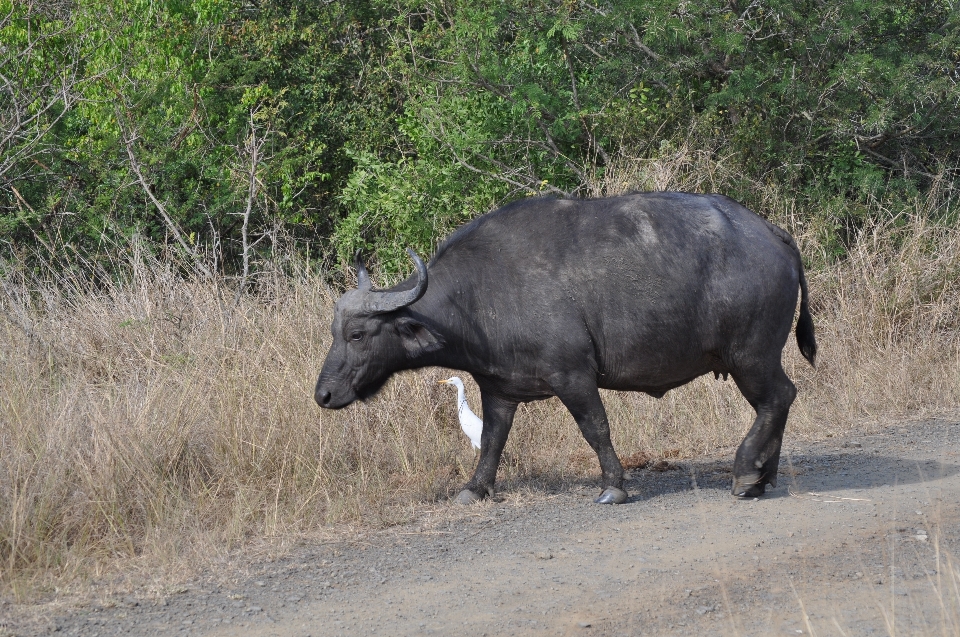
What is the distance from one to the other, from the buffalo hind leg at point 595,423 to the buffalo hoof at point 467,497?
821mm

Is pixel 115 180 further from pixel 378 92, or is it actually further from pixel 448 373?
pixel 448 373

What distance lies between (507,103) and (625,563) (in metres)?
8.72

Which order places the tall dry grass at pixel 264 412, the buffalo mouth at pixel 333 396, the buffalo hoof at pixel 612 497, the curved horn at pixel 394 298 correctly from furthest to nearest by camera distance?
the buffalo hoof at pixel 612 497 → the buffalo mouth at pixel 333 396 → the curved horn at pixel 394 298 → the tall dry grass at pixel 264 412

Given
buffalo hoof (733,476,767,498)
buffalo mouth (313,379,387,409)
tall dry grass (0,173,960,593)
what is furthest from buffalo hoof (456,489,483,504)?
buffalo hoof (733,476,767,498)

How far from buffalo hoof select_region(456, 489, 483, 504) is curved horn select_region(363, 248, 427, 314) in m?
A: 1.41

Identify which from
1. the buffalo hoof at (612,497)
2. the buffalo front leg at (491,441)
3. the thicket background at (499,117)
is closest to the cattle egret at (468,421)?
the buffalo front leg at (491,441)

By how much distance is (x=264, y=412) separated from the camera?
317 inches

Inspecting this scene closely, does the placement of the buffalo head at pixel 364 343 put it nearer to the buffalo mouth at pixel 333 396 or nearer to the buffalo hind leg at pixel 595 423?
the buffalo mouth at pixel 333 396

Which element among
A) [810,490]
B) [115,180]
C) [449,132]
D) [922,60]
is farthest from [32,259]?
[922,60]

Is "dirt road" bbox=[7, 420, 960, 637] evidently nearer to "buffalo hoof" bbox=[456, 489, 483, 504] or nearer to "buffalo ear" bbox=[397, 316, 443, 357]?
"buffalo hoof" bbox=[456, 489, 483, 504]

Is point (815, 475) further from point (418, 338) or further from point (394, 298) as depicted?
point (394, 298)

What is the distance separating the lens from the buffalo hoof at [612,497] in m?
7.45

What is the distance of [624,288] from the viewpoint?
7.38 m

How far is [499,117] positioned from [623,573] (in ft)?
29.4
